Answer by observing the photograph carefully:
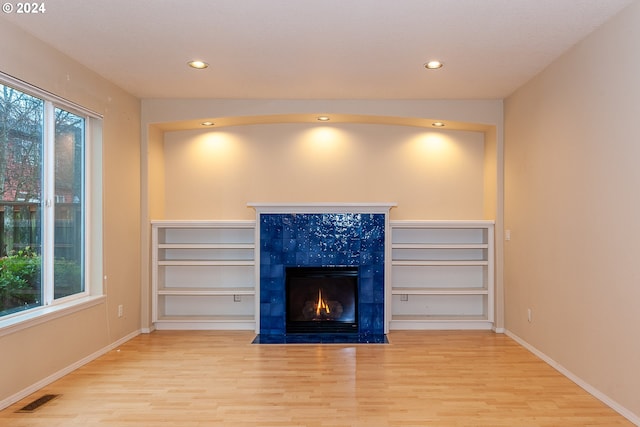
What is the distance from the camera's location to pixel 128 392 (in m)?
3.36

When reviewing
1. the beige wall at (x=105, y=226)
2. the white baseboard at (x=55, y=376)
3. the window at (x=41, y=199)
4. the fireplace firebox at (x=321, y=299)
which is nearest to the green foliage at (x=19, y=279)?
the window at (x=41, y=199)

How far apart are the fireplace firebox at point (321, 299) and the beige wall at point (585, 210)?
1.74 metres

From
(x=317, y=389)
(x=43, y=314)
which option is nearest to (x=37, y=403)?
(x=43, y=314)

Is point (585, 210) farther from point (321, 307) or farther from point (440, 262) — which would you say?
point (321, 307)

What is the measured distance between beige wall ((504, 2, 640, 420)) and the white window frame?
3985mm

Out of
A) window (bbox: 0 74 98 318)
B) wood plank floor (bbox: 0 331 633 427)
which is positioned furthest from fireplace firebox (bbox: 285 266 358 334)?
window (bbox: 0 74 98 318)

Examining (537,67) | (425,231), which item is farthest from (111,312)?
(537,67)

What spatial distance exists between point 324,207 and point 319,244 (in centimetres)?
41

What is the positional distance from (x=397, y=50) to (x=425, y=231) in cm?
248

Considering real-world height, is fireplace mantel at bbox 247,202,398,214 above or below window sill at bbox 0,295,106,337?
above

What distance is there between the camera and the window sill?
3133 mm

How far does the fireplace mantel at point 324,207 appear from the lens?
16.6 ft

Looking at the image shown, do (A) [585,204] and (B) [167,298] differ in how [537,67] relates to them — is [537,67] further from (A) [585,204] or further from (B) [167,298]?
(B) [167,298]

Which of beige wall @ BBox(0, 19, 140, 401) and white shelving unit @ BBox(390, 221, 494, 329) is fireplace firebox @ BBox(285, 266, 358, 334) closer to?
white shelving unit @ BBox(390, 221, 494, 329)
